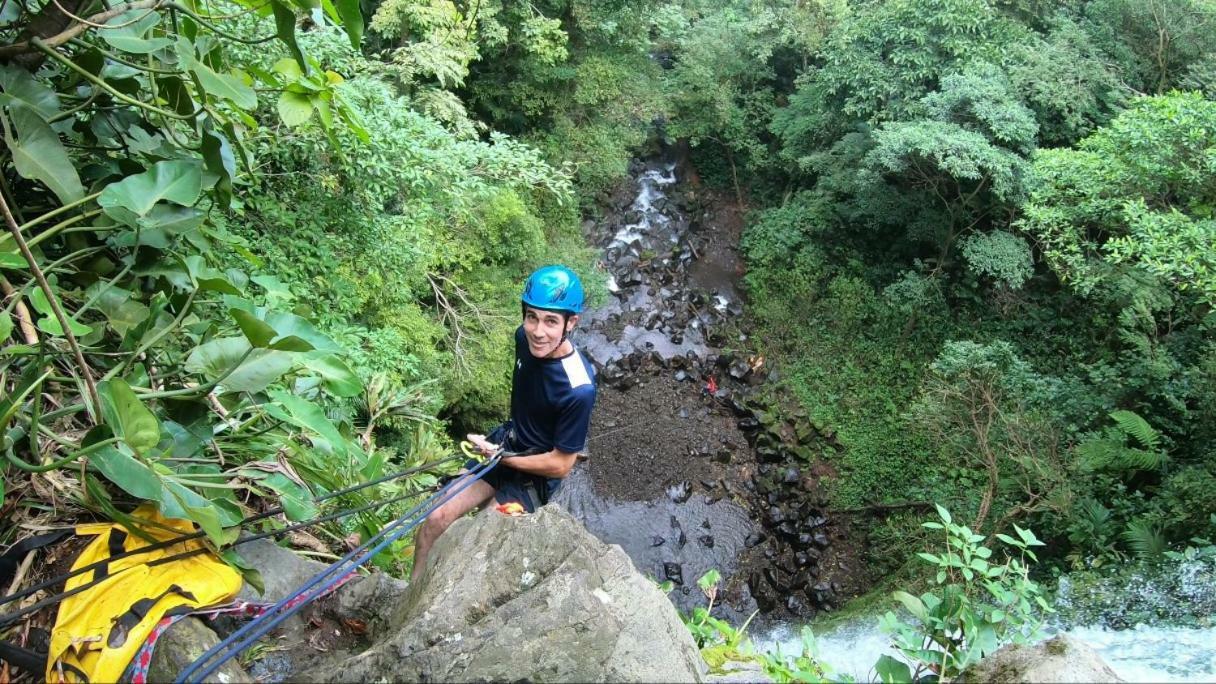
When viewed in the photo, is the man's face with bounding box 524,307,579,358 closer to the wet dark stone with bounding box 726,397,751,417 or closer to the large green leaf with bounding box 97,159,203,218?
the large green leaf with bounding box 97,159,203,218

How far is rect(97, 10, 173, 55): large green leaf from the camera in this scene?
2.92 meters

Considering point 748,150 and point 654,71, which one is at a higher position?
point 654,71

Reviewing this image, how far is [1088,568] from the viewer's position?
24.0 feet

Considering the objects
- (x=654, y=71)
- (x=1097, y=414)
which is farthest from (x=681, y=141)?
(x=1097, y=414)

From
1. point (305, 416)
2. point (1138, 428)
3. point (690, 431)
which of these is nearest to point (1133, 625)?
point (1138, 428)

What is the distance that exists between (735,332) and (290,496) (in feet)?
36.4

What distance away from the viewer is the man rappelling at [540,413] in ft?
10.3

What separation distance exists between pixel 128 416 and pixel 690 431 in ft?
32.2

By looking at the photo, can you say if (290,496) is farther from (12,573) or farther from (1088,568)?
(1088,568)

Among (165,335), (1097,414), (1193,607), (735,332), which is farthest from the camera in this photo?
(735,332)

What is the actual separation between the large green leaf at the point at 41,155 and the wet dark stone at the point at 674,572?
8089 millimetres

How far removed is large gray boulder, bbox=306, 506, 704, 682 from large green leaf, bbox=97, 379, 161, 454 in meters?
1.01

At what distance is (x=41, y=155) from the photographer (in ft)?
9.43

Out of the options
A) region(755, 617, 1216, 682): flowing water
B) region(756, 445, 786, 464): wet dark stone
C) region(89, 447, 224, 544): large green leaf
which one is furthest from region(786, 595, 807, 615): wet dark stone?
region(89, 447, 224, 544): large green leaf
